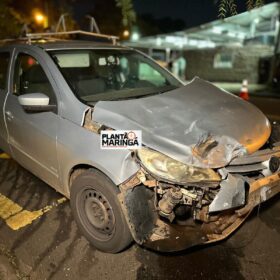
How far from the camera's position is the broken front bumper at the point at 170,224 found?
234cm

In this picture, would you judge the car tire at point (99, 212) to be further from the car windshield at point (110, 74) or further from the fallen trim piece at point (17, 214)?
the car windshield at point (110, 74)

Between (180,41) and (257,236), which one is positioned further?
(180,41)

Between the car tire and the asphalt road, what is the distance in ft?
0.51

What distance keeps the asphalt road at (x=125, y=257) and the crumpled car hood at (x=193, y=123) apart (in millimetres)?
1022

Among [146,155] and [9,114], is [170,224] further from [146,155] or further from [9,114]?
[9,114]

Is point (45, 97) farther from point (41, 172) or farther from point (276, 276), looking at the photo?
point (276, 276)

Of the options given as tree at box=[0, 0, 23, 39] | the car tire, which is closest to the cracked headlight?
the car tire

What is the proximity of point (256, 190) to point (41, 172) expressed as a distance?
223 cm

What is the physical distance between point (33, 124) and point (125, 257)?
1645mm

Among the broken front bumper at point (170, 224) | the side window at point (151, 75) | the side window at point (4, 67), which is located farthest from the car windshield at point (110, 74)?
the broken front bumper at point (170, 224)

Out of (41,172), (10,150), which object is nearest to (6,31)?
(10,150)

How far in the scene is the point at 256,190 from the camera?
2.38m

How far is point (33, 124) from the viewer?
3.18 meters

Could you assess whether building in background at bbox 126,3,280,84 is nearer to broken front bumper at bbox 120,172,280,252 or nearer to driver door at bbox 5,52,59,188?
driver door at bbox 5,52,59,188
